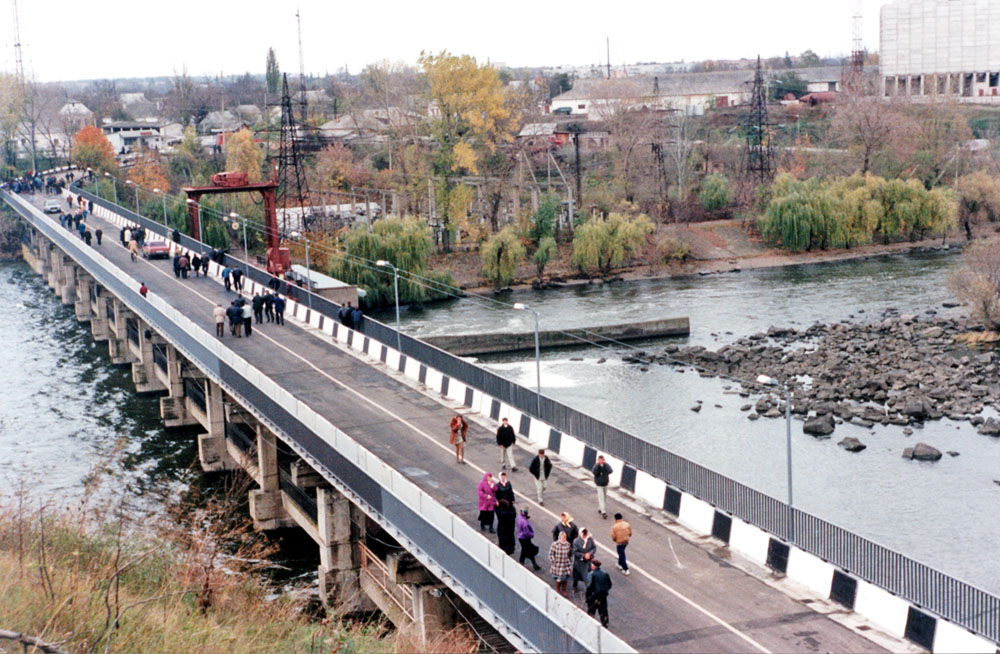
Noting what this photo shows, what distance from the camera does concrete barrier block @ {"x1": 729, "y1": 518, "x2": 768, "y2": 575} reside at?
2247 cm

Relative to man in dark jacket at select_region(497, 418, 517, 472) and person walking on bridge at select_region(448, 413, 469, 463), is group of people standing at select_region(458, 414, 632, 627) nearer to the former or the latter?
man in dark jacket at select_region(497, 418, 517, 472)

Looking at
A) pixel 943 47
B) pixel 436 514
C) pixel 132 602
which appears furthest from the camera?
pixel 943 47

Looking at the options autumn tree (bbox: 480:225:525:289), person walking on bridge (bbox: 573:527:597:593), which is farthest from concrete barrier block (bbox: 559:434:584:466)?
autumn tree (bbox: 480:225:525:289)

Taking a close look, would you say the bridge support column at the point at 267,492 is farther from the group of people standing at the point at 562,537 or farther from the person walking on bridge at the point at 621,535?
the person walking on bridge at the point at 621,535

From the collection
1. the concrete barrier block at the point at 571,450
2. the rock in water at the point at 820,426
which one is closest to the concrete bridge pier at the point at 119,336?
the rock in water at the point at 820,426

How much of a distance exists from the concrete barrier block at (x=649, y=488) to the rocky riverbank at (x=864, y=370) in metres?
14.8

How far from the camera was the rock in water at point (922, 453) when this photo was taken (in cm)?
4012

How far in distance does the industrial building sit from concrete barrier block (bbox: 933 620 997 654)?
128463mm

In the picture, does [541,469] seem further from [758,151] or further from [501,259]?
[758,151]

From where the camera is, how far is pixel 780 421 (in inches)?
1822

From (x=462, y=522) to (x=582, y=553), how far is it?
250cm

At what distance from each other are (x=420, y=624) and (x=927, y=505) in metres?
18.3

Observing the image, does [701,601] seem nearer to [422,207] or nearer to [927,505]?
[927,505]

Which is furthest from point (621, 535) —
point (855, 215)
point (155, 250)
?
point (855, 215)
